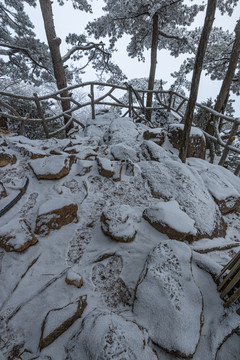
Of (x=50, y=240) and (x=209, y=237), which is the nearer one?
(x=50, y=240)

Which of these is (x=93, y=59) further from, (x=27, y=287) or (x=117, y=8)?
(x=27, y=287)

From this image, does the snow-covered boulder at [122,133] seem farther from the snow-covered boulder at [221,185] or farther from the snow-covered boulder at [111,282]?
the snow-covered boulder at [111,282]

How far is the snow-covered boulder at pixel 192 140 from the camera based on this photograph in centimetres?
379

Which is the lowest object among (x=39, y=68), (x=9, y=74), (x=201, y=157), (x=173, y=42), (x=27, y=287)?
(x=27, y=287)

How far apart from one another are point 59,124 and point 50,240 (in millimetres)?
7371

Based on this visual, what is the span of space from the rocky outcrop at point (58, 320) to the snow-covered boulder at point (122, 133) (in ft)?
10.4

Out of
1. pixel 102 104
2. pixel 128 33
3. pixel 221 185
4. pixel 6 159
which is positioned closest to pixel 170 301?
pixel 221 185

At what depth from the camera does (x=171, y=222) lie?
79.5 inches

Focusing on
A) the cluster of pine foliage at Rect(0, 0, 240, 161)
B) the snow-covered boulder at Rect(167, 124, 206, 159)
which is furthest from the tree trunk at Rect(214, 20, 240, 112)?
the snow-covered boulder at Rect(167, 124, 206, 159)

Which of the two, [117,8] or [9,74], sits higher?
[117,8]

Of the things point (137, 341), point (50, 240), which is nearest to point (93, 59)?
point (50, 240)

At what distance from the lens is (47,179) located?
265 centimetres

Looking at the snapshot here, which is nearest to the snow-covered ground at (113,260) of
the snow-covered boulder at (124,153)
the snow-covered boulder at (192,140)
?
the snow-covered boulder at (124,153)

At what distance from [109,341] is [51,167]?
2.26 metres
